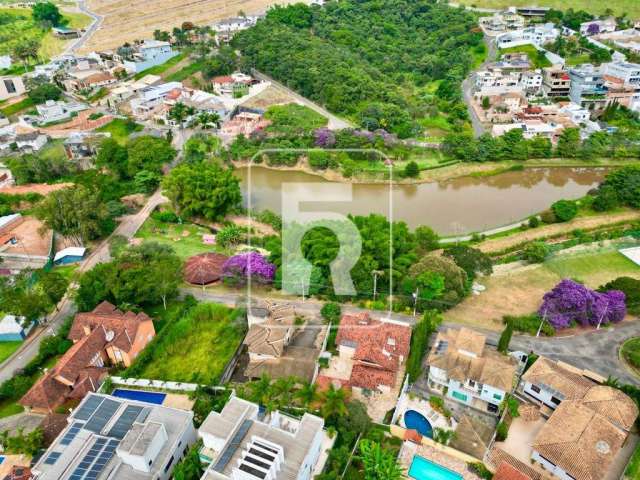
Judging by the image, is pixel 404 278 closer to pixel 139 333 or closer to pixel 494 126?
→ pixel 139 333

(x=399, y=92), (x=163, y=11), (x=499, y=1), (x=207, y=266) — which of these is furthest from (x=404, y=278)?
(x=163, y=11)

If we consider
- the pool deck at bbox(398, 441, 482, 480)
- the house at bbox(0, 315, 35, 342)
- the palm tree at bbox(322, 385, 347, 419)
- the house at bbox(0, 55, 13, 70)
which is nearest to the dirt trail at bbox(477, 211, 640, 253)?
the pool deck at bbox(398, 441, 482, 480)

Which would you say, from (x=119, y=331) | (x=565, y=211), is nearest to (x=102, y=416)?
(x=119, y=331)

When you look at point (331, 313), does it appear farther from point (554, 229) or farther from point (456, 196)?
point (456, 196)

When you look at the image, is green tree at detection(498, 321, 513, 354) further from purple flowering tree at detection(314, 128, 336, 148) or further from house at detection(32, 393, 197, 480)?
purple flowering tree at detection(314, 128, 336, 148)

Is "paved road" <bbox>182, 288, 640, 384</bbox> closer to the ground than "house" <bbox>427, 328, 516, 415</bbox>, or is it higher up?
closer to the ground
